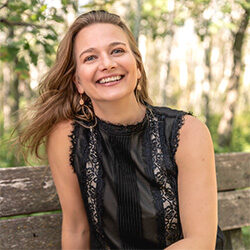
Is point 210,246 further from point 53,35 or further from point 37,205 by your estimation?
point 53,35

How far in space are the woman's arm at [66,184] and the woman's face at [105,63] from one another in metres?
0.35

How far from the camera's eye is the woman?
2.08 m

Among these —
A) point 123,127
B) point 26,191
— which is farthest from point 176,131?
point 26,191

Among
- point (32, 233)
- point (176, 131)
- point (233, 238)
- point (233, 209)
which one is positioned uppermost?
point (176, 131)

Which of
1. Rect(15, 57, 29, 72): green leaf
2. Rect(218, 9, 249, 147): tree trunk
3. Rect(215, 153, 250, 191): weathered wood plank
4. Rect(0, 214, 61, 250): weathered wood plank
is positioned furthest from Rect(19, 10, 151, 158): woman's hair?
Rect(218, 9, 249, 147): tree trunk

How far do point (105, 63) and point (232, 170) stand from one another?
1.34 m

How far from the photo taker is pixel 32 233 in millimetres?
2361

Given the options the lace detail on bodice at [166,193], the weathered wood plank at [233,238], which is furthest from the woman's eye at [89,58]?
the weathered wood plank at [233,238]

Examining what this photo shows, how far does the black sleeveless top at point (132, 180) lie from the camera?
2.18 m

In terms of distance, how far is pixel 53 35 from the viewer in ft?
11.0

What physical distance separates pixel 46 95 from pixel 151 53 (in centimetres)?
3447

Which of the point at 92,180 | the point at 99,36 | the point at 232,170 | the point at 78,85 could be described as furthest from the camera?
the point at 232,170

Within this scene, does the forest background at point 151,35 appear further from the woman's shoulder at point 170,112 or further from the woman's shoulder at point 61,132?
the woman's shoulder at point 170,112

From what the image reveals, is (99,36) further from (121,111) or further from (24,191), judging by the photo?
(24,191)
